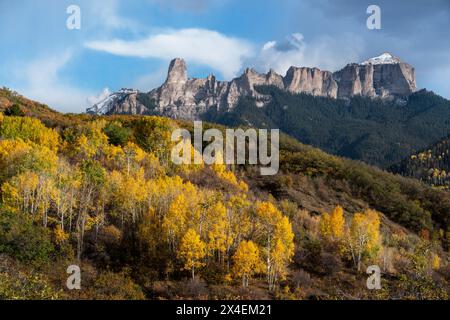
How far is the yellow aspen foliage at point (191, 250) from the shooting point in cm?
3769

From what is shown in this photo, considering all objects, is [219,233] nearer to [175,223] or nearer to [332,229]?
[175,223]

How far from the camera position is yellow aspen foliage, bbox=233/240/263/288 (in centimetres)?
3591

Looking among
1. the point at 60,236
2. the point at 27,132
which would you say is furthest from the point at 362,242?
the point at 27,132

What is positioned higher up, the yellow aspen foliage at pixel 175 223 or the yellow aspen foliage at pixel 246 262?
the yellow aspen foliage at pixel 175 223

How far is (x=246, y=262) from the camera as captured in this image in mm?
36094

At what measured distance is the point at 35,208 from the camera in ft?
139

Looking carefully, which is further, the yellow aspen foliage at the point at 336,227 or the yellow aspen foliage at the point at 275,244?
the yellow aspen foliage at the point at 336,227

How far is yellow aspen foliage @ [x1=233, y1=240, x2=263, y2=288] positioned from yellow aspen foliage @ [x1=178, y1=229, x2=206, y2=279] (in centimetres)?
333

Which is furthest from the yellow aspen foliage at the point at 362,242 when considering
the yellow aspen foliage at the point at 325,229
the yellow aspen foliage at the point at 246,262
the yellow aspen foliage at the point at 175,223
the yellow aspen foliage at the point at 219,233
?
the yellow aspen foliage at the point at 175,223

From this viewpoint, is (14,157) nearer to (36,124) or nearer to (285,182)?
(36,124)

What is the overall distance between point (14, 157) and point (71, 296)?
26650 millimetres

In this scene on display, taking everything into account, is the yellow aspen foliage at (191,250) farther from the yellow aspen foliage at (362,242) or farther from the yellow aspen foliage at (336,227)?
the yellow aspen foliage at (336,227)

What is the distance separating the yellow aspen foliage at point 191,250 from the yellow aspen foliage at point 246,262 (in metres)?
3.33

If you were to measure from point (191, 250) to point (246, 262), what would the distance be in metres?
5.52
